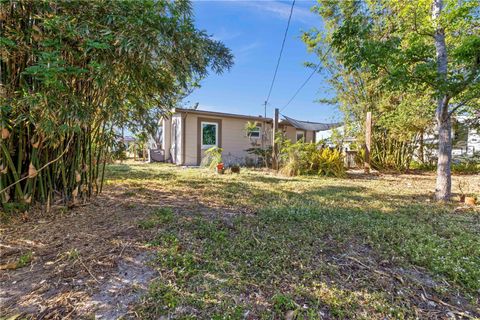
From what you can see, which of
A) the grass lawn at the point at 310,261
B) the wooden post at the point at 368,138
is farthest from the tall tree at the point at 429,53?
the wooden post at the point at 368,138

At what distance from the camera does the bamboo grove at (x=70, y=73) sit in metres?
2.04

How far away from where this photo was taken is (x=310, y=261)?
1890mm

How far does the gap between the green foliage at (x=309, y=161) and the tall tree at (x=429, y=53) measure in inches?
122

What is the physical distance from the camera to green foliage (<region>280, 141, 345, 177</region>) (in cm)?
700

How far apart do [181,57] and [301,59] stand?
8922mm

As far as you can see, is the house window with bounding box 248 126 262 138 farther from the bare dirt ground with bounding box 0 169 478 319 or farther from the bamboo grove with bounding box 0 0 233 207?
the bare dirt ground with bounding box 0 169 478 319

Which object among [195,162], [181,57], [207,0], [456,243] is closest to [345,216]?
[456,243]

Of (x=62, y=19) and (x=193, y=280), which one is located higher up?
(x=62, y=19)

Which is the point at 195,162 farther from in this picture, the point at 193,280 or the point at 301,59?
the point at 193,280

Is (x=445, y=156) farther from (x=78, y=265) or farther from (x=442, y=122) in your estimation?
(x=78, y=265)

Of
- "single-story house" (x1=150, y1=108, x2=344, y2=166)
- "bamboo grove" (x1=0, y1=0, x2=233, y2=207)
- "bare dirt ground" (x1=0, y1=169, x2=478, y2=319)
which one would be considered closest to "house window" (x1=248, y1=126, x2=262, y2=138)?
"single-story house" (x1=150, y1=108, x2=344, y2=166)

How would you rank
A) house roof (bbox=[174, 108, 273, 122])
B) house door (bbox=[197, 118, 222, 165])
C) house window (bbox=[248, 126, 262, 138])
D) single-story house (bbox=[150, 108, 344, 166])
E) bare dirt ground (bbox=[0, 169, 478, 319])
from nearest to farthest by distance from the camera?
bare dirt ground (bbox=[0, 169, 478, 319])
house roof (bbox=[174, 108, 273, 122])
single-story house (bbox=[150, 108, 344, 166])
house door (bbox=[197, 118, 222, 165])
house window (bbox=[248, 126, 262, 138])

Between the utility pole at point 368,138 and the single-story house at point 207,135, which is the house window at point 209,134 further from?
the utility pole at point 368,138

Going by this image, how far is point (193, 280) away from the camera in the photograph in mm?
1610
